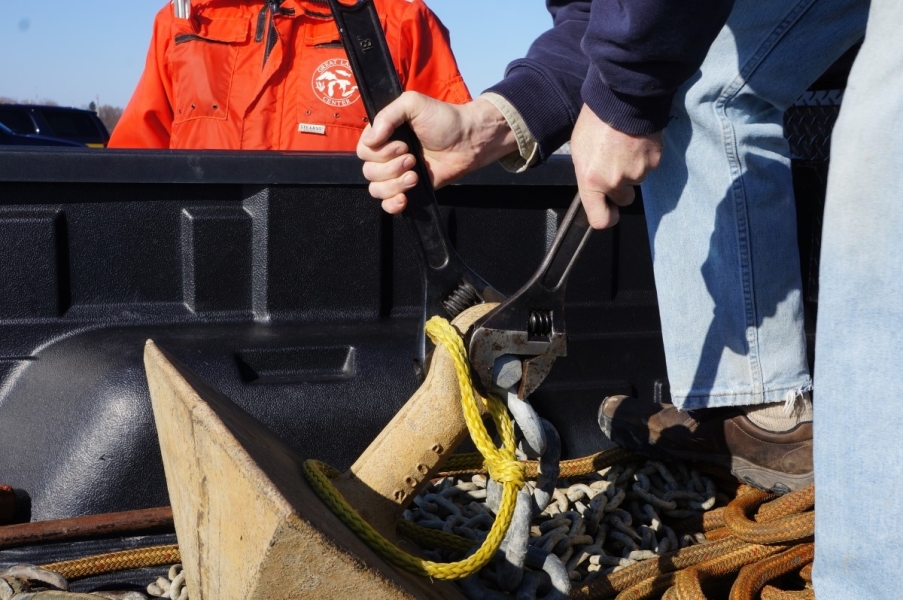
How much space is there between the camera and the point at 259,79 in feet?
10.5

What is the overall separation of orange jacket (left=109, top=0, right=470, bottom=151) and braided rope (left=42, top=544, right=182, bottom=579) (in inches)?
71.8

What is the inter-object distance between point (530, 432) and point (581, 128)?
0.42 metres

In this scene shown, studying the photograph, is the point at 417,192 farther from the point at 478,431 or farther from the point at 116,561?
the point at 116,561

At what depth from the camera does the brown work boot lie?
1.66 metres

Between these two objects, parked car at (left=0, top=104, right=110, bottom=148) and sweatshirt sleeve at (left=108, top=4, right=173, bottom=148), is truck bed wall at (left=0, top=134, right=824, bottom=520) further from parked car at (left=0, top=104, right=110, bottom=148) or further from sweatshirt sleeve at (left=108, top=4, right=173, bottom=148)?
parked car at (left=0, top=104, right=110, bottom=148)

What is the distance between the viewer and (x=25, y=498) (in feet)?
5.62

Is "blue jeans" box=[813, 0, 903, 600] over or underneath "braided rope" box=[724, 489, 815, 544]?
over

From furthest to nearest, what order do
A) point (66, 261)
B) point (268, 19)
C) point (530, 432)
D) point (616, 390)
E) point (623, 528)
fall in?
point (268, 19)
point (616, 390)
point (66, 261)
point (623, 528)
point (530, 432)

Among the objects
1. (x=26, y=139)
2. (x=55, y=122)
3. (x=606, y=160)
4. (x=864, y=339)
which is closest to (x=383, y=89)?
(x=606, y=160)

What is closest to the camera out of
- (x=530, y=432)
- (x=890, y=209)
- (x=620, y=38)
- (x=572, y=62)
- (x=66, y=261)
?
(x=890, y=209)

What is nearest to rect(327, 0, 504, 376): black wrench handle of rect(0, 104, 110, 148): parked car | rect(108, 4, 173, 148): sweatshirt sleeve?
rect(108, 4, 173, 148): sweatshirt sleeve

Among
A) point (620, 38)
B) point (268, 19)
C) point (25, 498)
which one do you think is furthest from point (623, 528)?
point (268, 19)

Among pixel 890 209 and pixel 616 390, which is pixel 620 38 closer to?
pixel 890 209

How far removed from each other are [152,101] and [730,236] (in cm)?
230
